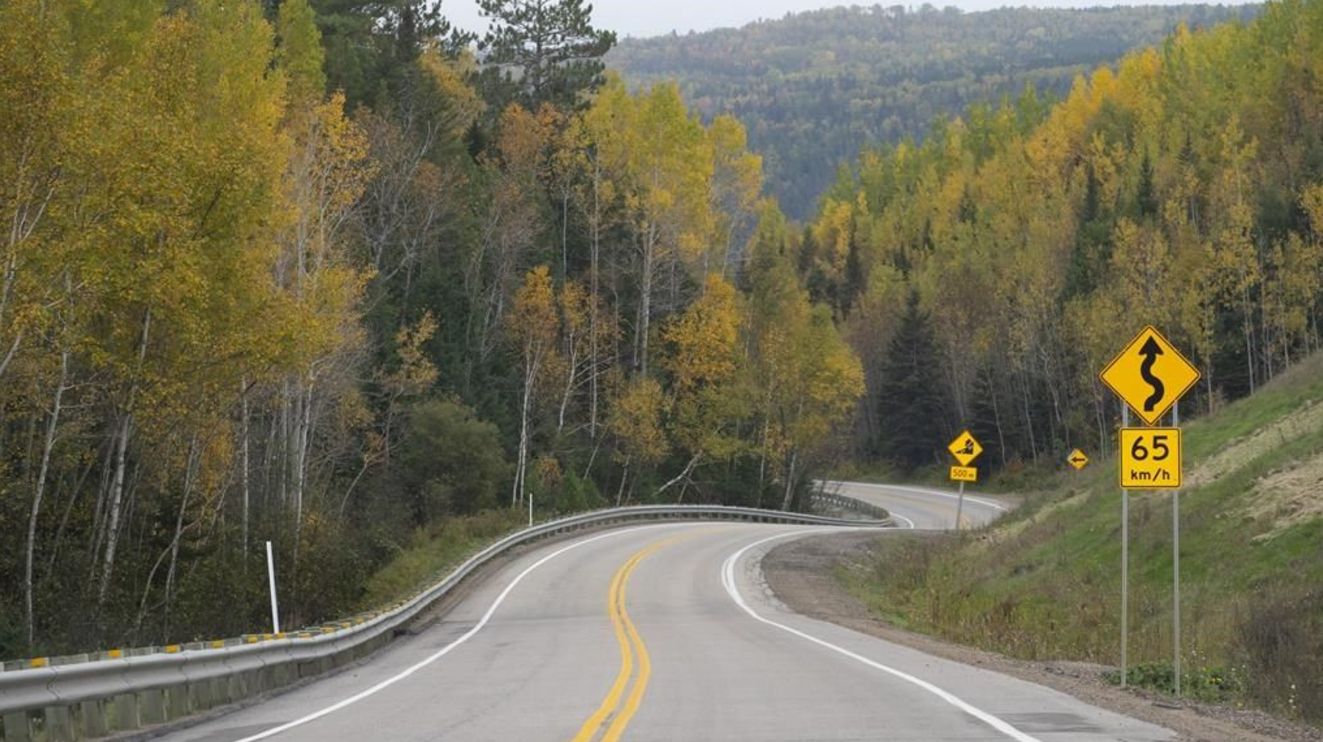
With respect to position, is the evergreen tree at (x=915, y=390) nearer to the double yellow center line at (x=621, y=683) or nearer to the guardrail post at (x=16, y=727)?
the double yellow center line at (x=621, y=683)

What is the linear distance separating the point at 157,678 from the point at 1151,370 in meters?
11.0

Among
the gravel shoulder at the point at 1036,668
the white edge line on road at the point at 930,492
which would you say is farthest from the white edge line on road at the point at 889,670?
the white edge line on road at the point at 930,492

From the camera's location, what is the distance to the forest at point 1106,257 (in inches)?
2547

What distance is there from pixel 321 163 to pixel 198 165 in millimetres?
12386

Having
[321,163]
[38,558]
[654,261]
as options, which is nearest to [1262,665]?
[38,558]

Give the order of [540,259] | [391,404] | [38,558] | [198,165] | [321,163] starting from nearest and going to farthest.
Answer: [198,165], [38,558], [321,163], [391,404], [540,259]

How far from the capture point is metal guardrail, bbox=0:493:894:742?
36.7ft

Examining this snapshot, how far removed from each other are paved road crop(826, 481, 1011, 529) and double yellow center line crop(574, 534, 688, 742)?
32.4m

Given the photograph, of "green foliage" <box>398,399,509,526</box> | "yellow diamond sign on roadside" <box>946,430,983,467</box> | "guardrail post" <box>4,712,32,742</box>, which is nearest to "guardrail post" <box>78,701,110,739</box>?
"guardrail post" <box>4,712,32,742</box>

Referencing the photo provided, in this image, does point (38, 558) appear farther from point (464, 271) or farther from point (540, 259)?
point (540, 259)

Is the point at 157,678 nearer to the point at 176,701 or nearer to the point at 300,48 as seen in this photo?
the point at 176,701

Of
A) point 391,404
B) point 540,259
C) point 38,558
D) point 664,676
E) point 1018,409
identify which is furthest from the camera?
point 1018,409

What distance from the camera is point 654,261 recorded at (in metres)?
63.7

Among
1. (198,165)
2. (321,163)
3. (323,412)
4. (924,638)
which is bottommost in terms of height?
(924,638)
